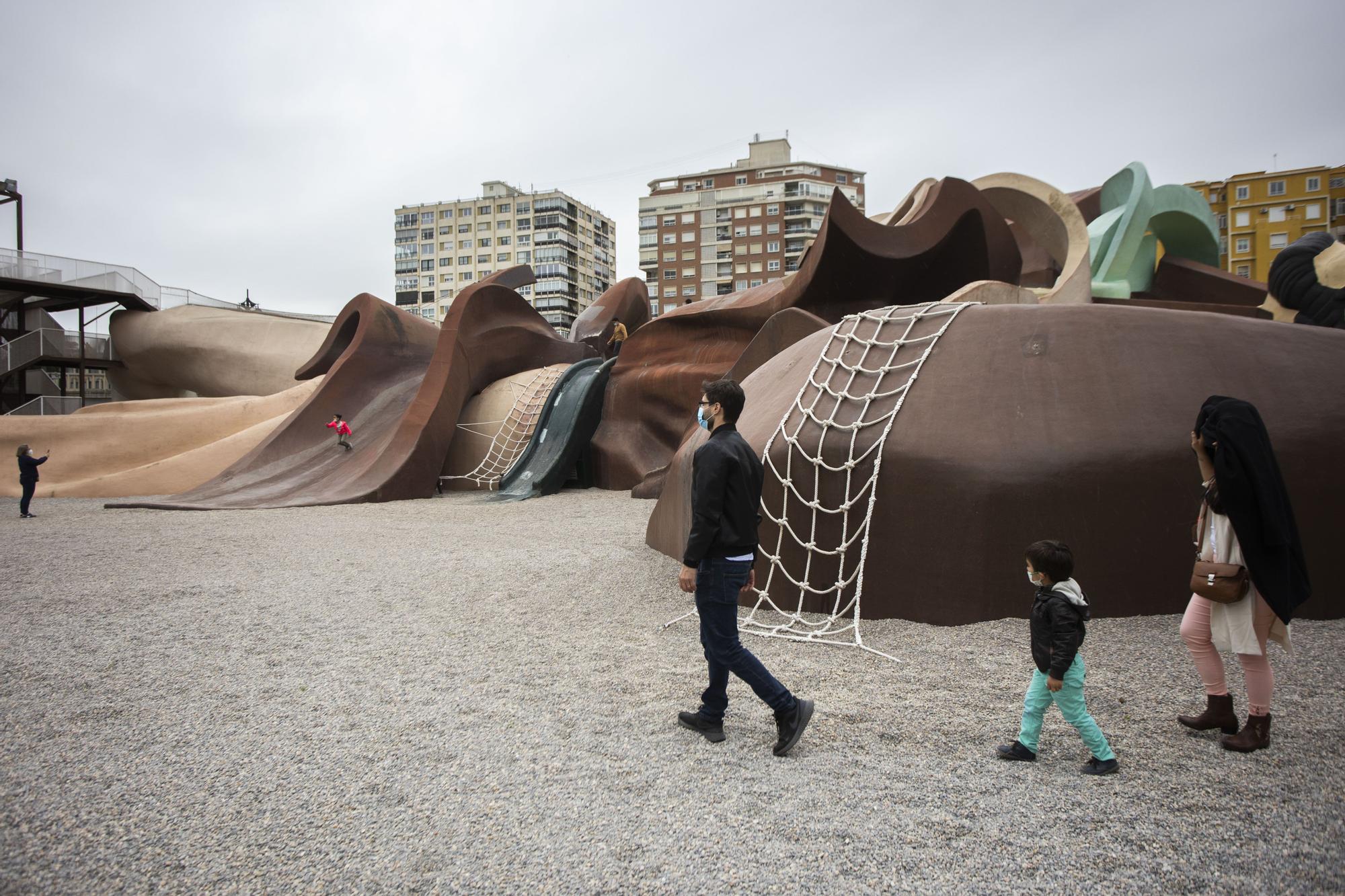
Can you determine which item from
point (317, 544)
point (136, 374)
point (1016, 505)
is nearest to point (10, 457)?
point (317, 544)

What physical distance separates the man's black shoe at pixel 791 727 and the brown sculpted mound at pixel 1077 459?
1.52 meters

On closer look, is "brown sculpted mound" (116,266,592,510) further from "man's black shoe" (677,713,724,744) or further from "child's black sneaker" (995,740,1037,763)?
"child's black sneaker" (995,740,1037,763)

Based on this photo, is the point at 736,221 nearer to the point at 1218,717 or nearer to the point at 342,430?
the point at 342,430

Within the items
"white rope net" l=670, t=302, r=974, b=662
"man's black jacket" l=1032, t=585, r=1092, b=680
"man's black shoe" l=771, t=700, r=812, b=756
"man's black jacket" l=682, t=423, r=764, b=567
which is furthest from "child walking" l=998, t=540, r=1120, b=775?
"white rope net" l=670, t=302, r=974, b=662

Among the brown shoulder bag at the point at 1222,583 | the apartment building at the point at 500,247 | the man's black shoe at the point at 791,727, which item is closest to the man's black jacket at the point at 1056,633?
the brown shoulder bag at the point at 1222,583

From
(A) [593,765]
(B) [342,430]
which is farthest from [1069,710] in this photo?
(B) [342,430]

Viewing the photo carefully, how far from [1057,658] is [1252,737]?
71cm

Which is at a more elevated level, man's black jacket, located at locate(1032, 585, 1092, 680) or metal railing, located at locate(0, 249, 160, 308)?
metal railing, located at locate(0, 249, 160, 308)

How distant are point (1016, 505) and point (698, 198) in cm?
5699

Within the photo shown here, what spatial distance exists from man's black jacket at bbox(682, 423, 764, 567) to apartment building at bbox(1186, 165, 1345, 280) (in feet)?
135

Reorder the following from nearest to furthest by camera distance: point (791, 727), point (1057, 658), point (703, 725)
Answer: point (1057, 658) → point (791, 727) → point (703, 725)

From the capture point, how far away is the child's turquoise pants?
7.77 feet

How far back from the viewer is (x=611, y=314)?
16.3 meters

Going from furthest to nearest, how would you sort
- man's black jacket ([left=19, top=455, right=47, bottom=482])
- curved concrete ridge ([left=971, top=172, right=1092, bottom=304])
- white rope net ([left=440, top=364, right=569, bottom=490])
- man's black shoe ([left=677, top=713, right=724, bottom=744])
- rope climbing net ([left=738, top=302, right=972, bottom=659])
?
white rope net ([left=440, top=364, right=569, bottom=490])
man's black jacket ([left=19, top=455, right=47, bottom=482])
curved concrete ridge ([left=971, top=172, right=1092, bottom=304])
rope climbing net ([left=738, top=302, right=972, bottom=659])
man's black shoe ([left=677, top=713, right=724, bottom=744])
